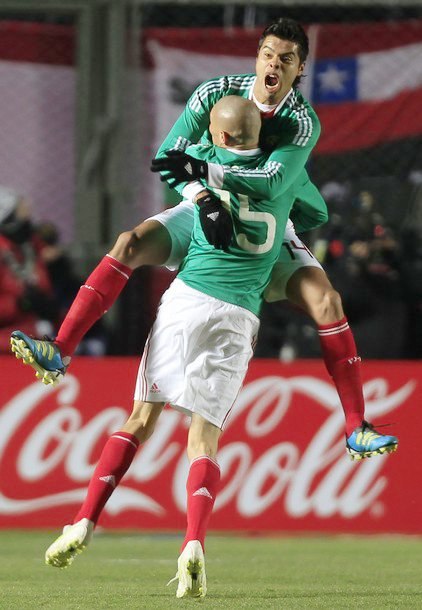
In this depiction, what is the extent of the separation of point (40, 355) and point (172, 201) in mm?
5083

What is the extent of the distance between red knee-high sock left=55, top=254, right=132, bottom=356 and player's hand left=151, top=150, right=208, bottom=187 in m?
0.51

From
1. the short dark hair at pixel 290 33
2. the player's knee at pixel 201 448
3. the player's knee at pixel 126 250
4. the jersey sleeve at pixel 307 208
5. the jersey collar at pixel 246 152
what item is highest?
the short dark hair at pixel 290 33

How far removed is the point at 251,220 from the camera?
18.1ft

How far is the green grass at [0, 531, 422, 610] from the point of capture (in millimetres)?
5188

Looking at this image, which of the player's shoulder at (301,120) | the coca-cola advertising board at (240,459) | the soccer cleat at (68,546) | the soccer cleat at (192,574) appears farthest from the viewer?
the coca-cola advertising board at (240,459)

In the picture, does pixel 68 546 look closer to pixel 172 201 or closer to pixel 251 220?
pixel 251 220

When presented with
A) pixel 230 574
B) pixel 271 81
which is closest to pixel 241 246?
pixel 271 81

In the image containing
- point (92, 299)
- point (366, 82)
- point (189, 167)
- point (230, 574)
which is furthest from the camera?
point (366, 82)

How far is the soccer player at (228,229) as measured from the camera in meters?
5.45

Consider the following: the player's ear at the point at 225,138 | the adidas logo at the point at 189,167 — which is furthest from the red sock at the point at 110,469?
the player's ear at the point at 225,138

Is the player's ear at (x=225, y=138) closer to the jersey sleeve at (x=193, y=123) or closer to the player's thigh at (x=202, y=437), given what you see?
the jersey sleeve at (x=193, y=123)

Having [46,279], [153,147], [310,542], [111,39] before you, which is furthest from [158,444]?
[111,39]

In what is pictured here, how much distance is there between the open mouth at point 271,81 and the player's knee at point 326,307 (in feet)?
2.99

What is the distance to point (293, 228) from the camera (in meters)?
6.04
